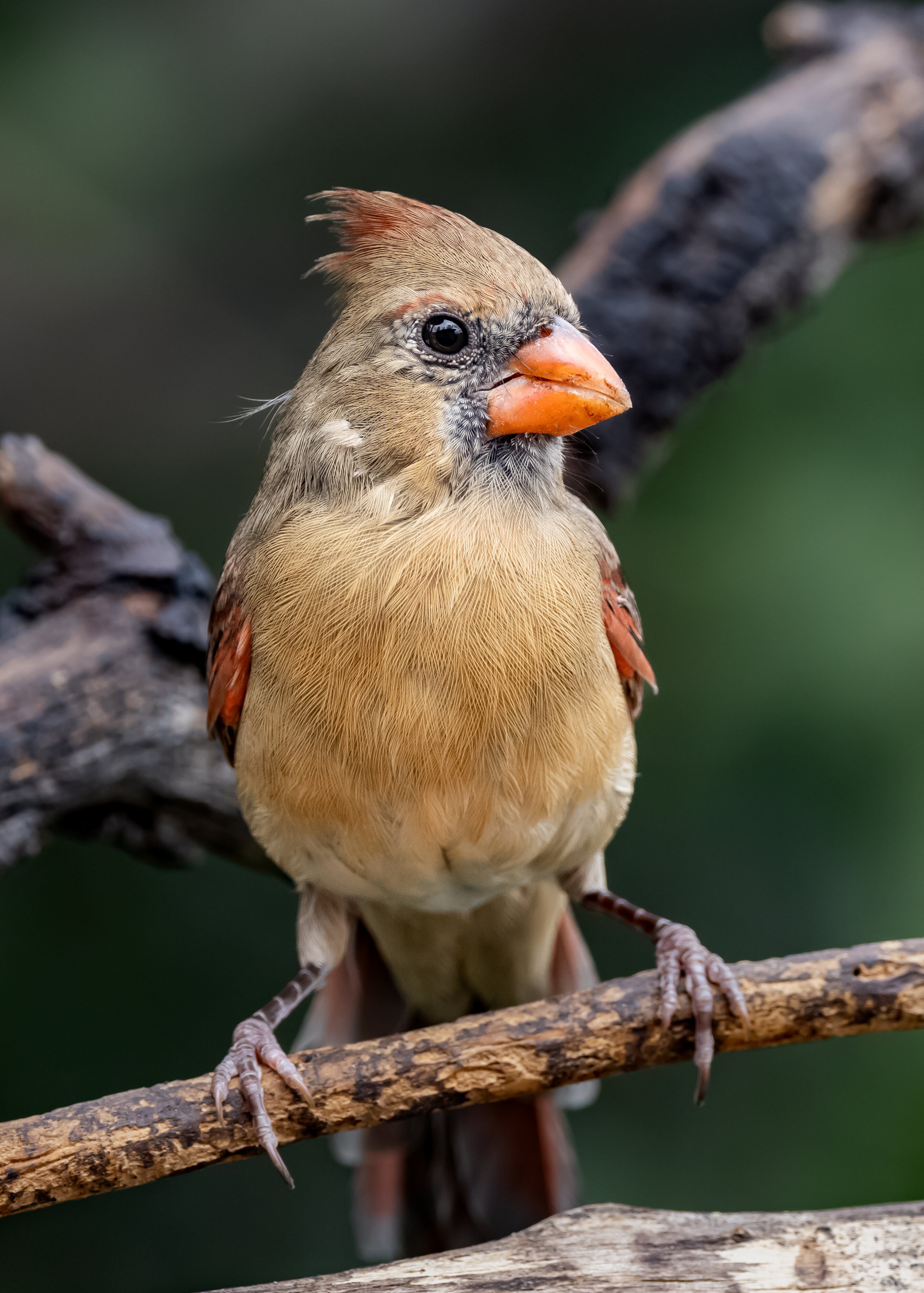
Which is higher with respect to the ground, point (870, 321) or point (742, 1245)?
point (870, 321)

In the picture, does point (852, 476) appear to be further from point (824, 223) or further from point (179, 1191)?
point (179, 1191)

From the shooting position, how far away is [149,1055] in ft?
11.2

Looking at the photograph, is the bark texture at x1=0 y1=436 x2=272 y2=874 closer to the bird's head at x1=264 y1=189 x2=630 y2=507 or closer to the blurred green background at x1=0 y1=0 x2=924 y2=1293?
the blurred green background at x1=0 y1=0 x2=924 y2=1293

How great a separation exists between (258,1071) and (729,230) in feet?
8.73

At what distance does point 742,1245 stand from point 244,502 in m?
2.58

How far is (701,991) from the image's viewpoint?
1.99m

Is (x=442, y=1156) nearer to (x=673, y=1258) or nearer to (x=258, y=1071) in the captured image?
(x=258, y=1071)

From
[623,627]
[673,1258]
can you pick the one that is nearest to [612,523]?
[623,627]

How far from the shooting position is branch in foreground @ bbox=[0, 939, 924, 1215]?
5.98ft

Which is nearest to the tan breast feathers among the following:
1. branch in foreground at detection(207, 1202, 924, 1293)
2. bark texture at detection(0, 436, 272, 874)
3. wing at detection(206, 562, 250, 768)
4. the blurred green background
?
wing at detection(206, 562, 250, 768)

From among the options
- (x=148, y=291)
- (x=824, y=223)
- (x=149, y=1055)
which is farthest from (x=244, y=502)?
(x=824, y=223)

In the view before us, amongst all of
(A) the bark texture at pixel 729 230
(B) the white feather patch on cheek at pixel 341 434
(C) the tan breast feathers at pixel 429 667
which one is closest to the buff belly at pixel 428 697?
(C) the tan breast feathers at pixel 429 667

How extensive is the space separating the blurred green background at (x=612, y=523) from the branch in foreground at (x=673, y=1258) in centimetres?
159

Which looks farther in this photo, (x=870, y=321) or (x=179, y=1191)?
(x=870, y=321)
